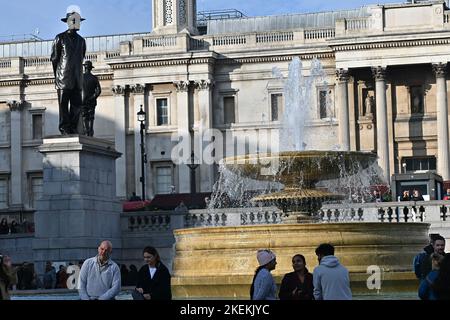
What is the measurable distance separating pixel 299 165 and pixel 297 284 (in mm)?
12312

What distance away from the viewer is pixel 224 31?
75625 millimetres

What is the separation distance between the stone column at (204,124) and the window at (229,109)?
1.05 m

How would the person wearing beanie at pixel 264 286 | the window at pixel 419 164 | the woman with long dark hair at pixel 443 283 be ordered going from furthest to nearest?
the window at pixel 419 164 → the person wearing beanie at pixel 264 286 → the woman with long dark hair at pixel 443 283

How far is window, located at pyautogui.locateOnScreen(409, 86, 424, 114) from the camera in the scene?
66188 millimetres

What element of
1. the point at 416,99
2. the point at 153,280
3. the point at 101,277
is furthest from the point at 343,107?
the point at 153,280

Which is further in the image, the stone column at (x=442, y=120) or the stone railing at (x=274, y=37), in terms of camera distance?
the stone railing at (x=274, y=37)

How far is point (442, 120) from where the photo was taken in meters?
64.3

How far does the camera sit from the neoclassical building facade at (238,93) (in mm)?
65000

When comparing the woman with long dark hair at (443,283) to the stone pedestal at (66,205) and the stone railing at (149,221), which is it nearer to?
the stone pedestal at (66,205)

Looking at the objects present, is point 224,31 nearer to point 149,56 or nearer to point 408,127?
point 149,56

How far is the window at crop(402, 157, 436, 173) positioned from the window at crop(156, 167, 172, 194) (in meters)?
13.0

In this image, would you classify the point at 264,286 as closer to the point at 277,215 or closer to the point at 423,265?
the point at 423,265

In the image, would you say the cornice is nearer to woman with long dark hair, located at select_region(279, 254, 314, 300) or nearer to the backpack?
the backpack

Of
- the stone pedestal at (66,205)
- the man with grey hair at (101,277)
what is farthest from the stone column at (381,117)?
the man with grey hair at (101,277)
